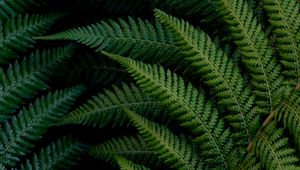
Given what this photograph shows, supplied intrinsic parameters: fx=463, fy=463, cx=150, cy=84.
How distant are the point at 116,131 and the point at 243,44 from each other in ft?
2.96

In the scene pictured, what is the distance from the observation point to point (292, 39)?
2129mm

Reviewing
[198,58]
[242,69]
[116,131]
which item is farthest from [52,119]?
[242,69]

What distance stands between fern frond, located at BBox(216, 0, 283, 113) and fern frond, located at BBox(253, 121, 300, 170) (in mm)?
126

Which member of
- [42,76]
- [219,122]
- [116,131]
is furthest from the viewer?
[116,131]

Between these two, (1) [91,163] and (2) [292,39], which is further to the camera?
(1) [91,163]

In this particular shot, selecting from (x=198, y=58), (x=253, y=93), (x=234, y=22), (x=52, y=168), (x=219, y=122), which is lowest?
(x=52, y=168)

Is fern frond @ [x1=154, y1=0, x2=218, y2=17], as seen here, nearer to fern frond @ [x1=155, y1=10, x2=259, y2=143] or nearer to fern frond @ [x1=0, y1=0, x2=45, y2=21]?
fern frond @ [x1=155, y1=10, x2=259, y2=143]

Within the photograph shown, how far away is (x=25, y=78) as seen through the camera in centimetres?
233

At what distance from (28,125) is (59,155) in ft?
0.69

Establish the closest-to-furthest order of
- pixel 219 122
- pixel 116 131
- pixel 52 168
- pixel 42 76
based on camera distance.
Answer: pixel 219 122
pixel 52 168
pixel 42 76
pixel 116 131

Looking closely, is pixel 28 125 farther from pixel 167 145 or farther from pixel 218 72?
pixel 218 72

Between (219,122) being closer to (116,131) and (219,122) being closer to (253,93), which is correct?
(253,93)

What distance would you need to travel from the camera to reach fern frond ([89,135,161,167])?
2202 mm

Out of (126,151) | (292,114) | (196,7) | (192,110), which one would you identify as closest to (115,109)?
(126,151)
